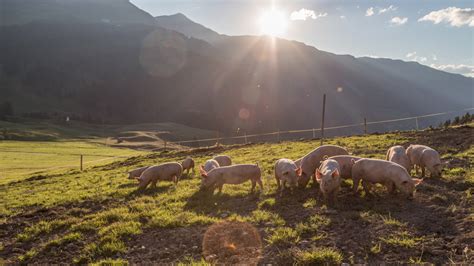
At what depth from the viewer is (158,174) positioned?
17312 millimetres

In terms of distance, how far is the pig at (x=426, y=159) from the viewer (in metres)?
13.0

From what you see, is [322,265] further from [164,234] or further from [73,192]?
[73,192]

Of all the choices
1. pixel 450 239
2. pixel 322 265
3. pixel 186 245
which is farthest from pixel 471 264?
pixel 186 245

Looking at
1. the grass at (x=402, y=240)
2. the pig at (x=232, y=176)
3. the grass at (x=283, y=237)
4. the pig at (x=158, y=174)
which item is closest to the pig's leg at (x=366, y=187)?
the grass at (x=402, y=240)

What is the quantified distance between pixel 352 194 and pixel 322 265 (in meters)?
5.02

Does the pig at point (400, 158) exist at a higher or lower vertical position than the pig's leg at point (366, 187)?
higher

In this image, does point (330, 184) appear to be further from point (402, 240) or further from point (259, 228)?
point (402, 240)

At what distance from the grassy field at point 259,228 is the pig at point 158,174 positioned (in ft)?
8.43

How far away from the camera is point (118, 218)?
11469mm

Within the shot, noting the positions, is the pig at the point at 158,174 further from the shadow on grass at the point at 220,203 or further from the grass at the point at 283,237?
the grass at the point at 283,237

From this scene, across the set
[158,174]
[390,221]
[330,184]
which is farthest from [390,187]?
[158,174]

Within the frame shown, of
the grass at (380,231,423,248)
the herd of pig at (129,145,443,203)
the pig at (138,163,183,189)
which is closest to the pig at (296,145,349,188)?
the herd of pig at (129,145,443,203)

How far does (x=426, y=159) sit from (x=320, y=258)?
29.3ft

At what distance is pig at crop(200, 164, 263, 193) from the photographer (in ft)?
45.9
